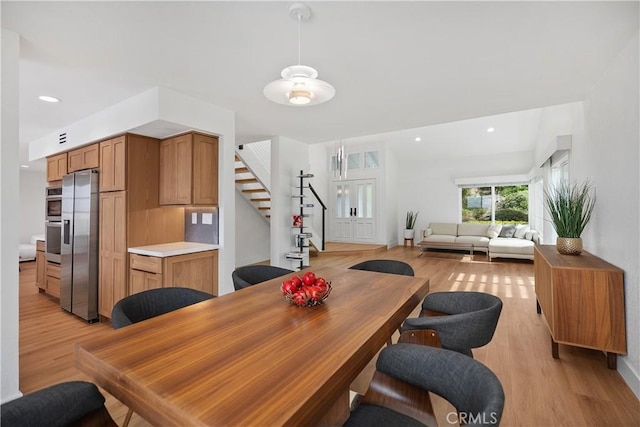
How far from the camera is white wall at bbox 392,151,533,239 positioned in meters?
8.51

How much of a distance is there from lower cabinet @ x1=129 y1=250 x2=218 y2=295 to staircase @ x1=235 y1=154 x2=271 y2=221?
2.58 meters

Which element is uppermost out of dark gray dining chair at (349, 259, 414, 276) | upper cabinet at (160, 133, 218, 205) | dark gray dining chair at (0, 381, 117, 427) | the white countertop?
upper cabinet at (160, 133, 218, 205)

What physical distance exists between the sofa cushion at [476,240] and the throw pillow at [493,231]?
13cm

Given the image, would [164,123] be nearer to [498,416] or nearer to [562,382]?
[498,416]

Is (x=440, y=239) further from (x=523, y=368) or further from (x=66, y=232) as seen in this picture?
(x=66, y=232)

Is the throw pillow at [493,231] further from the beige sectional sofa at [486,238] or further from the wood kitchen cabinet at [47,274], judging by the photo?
the wood kitchen cabinet at [47,274]

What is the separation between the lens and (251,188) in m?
6.01

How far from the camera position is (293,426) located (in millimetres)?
729

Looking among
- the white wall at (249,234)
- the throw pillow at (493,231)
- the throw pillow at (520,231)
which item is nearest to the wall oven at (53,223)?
the white wall at (249,234)

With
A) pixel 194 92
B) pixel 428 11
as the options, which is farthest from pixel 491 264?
pixel 194 92

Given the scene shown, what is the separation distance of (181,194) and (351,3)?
2541mm

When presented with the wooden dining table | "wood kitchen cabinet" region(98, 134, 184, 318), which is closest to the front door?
"wood kitchen cabinet" region(98, 134, 184, 318)

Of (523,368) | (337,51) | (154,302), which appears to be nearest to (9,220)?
(154,302)

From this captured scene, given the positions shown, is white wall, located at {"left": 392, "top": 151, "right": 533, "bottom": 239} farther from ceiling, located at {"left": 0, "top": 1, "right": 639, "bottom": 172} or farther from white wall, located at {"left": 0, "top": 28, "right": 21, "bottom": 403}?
white wall, located at {"left": 0, "top": 28, "right": 21, "bottom": 403}
